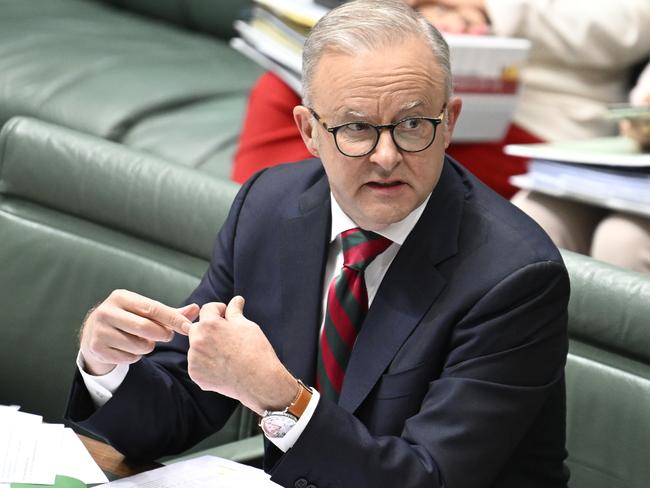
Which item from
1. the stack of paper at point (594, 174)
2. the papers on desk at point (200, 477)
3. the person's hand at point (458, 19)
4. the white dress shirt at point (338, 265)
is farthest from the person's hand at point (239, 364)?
the person's hand at point (458, 19)

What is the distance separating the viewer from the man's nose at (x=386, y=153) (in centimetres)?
136

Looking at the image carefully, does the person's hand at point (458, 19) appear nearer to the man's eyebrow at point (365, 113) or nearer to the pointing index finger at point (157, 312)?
the man's eyebrow at point (365, 113)

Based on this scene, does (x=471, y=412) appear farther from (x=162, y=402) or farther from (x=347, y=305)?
(x=162, y=402)

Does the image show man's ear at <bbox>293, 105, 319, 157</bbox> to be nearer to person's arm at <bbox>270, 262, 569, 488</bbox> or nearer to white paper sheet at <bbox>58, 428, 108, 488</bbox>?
person's arm at <bbox>270, 262, 569, 488</bbox>

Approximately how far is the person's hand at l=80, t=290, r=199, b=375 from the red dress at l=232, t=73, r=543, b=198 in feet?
3.95

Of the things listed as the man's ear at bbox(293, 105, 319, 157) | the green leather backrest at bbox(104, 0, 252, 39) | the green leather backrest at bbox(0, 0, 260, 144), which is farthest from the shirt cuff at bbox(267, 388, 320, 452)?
the green leather backrest at bbox(104, 0, 252, 39)

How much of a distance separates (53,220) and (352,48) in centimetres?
91

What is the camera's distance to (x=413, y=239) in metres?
1.46

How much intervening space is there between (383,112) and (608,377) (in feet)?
1.72

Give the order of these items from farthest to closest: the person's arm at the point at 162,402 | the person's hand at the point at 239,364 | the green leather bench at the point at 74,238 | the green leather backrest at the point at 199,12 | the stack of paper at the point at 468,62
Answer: the green leather backrest at the point at 199,12 → the stack of paper at the point at 468,62 → the green leather bench at the point at 74,238 → the person's arm at the point at 162,402 → the person's hand at the point at 239,364

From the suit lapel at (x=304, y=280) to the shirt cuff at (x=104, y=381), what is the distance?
206 mm

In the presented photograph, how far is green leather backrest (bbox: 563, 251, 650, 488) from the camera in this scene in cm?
159

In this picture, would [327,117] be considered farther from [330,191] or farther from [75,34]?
[75,34]

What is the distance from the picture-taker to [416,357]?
142cm
